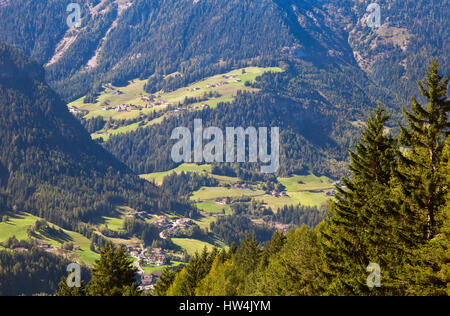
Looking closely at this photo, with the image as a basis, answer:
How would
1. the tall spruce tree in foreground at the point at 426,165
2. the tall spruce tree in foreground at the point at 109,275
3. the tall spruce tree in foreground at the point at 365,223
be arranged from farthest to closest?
the tall spruce tree in foreground at the point at 109,275 < the tall spruce tree in foreground at the point at 365,223 < the tall spruce tree in foreground at the point at 426,165

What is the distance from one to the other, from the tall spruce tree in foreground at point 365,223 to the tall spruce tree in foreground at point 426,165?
81.8 inches

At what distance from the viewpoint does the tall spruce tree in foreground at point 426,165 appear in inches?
1672

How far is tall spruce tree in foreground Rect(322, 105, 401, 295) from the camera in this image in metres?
45.8

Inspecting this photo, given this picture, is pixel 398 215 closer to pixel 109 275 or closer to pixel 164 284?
pixel 109 275

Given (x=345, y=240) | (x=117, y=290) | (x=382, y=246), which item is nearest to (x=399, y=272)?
(x=382, y=246)

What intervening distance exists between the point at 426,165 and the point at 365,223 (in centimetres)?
853

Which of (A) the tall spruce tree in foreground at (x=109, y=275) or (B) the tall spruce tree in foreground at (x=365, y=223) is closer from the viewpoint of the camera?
(B) the tall spruce tree in foreground at (x=365, y=223)

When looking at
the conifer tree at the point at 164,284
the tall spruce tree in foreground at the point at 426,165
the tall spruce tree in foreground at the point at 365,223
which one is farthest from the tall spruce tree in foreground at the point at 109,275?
the tall spruce tree in foreground at the point at 426,165

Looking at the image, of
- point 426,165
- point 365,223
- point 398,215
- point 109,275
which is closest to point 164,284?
point 109,275

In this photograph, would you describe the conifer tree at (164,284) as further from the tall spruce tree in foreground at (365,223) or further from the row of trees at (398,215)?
the tall spruce tree in foreground at (365,223)
